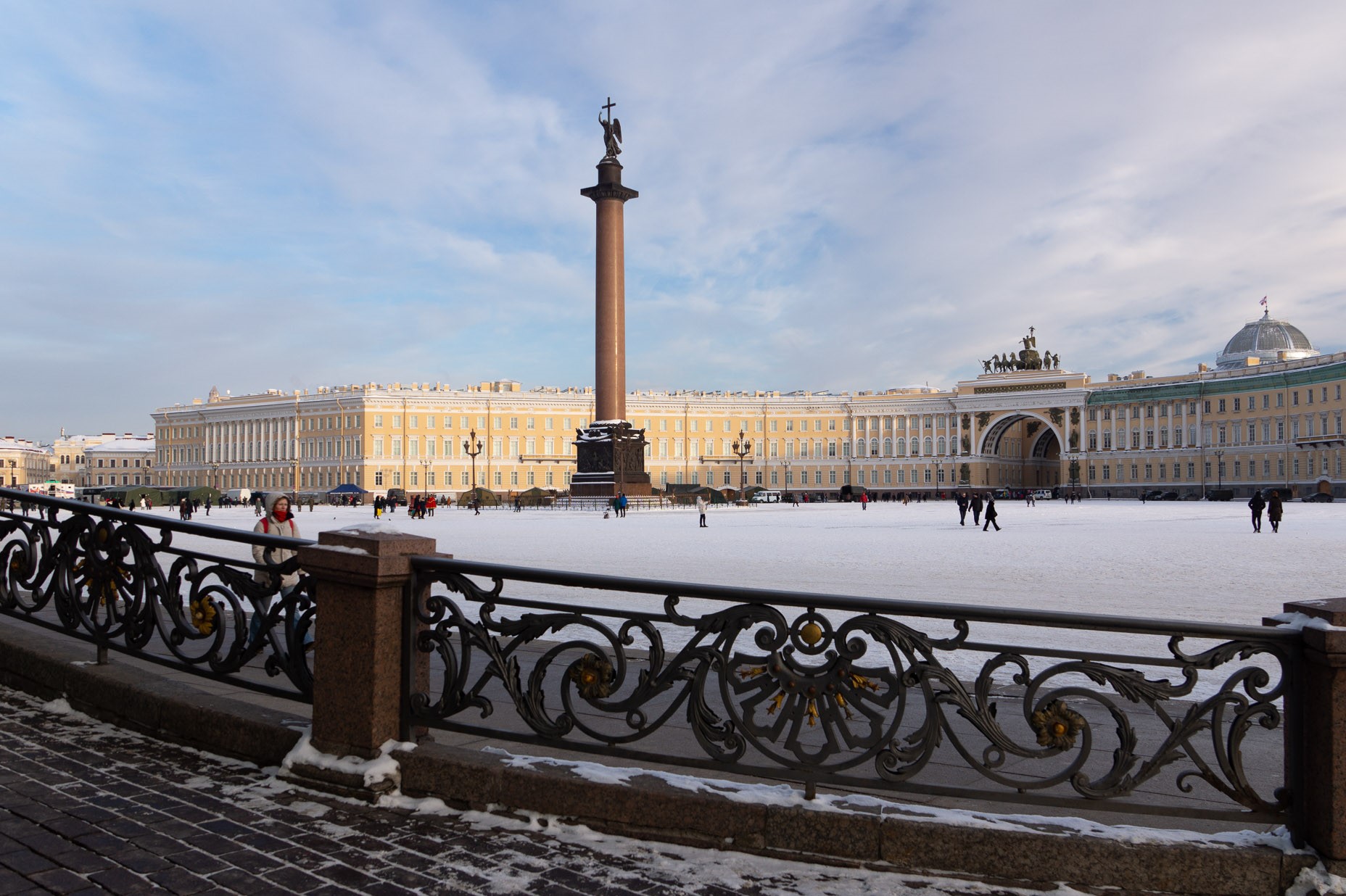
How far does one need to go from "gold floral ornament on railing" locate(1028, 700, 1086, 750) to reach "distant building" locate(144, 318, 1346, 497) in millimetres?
91688

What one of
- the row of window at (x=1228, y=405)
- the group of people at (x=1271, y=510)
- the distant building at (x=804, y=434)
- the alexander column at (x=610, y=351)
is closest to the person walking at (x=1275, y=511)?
the group of people at (x=1271, y=510)

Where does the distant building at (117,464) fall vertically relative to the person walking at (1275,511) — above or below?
above

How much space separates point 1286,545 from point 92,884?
926 inches

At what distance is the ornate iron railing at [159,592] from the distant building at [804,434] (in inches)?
3456

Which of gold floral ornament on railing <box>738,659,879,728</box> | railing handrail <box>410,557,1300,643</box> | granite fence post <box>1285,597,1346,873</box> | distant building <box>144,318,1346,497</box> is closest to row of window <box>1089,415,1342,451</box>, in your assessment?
distant building <box>144,318,1346,497</box>

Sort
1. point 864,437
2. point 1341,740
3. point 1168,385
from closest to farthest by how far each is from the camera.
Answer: point 1341,740
point 1168,385
point 864,437

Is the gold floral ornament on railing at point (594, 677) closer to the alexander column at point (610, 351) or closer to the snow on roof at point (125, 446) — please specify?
the alexander column at point (610, 351)

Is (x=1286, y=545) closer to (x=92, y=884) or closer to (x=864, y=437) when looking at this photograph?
(x=92, y=884)

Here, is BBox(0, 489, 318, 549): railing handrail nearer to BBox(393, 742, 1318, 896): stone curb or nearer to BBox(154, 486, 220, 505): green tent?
BBox(393, 742, 1318, 896): stone curb

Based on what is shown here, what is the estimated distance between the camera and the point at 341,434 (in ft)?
329

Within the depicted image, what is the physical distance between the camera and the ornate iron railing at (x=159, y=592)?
4.51 m

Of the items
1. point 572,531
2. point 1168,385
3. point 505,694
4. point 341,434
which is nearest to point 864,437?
point 1168,385

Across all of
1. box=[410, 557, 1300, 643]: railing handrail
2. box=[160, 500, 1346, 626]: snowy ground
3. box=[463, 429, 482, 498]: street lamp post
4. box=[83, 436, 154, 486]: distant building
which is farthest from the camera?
box=[83, 436, 154, 486]: distant building

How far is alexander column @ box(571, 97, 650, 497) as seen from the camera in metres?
45.6
